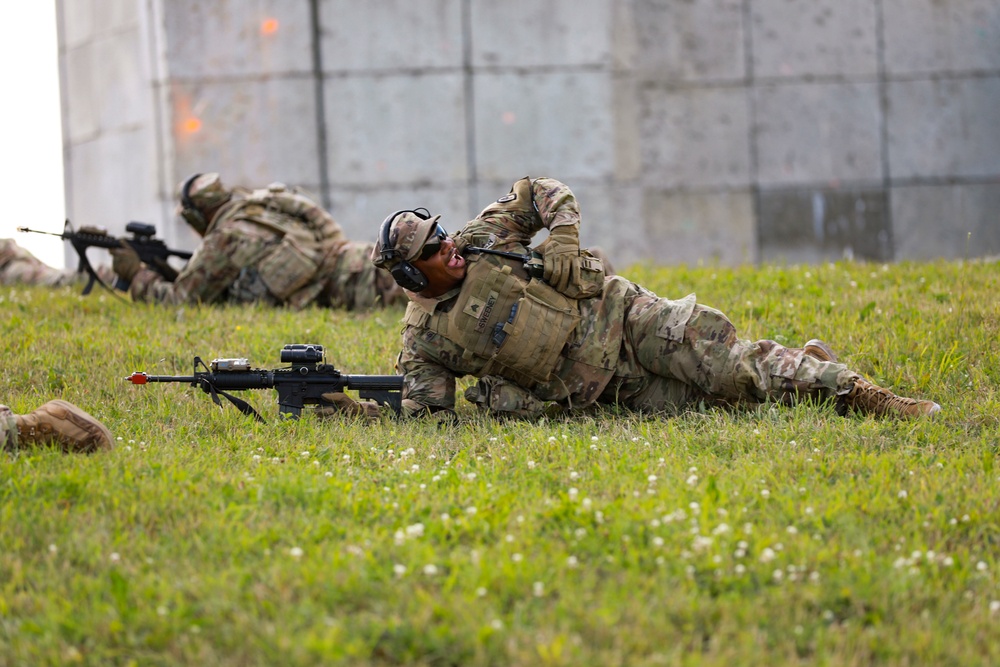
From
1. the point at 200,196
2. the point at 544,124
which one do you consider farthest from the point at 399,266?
the point at 544,124

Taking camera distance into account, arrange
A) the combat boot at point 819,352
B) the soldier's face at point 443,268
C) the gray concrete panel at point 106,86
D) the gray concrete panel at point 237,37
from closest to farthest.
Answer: the soldier's face at point 443,268 → the combat boot at point 819,352 → the gray concrete panel at point 237,37 → the gray concrete panel at point 106,86

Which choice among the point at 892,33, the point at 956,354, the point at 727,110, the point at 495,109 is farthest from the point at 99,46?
the point at 956,354

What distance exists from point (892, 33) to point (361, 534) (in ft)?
44.0

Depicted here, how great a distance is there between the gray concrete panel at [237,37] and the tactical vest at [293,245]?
4.28m

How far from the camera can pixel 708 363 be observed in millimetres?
6012

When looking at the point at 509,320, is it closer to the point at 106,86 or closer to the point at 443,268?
the point at 443,268

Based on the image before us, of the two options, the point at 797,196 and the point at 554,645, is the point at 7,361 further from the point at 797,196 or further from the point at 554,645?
the point at 797,196

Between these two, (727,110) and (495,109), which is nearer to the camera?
(495,109)

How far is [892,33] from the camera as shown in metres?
15.1

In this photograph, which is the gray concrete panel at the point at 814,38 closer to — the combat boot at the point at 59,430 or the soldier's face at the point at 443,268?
the soldier's face at the point at 443,268

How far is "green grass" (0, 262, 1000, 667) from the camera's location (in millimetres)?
3459

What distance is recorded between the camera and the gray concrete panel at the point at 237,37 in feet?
45.2

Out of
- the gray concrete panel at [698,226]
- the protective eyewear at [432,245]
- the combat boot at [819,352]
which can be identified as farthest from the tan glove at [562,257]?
the gray concrete panel at [698,226]

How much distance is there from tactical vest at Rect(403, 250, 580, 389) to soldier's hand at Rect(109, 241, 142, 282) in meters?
4.98
